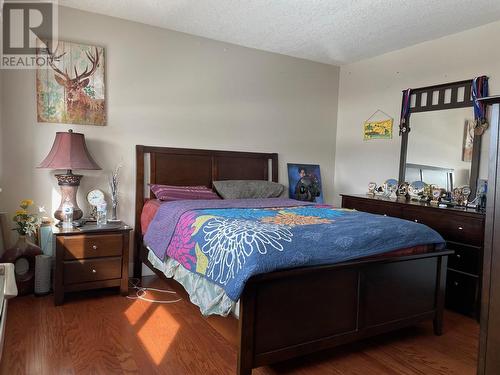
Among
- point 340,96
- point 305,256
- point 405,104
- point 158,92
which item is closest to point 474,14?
point 405,104

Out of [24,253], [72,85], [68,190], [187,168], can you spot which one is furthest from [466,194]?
[24,253]

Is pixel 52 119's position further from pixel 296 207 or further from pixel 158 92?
pixel 296 207

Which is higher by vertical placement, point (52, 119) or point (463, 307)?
point (52, 119)

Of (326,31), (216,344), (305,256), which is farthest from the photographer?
(326,31)

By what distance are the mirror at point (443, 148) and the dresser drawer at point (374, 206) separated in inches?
19.8

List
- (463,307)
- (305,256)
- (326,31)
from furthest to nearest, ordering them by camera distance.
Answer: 1. (326,31)
2. (463,307)
3. (305,256)

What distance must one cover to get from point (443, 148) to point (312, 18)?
1769 mm

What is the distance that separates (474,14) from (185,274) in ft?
10.3

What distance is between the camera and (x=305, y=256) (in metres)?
1.94

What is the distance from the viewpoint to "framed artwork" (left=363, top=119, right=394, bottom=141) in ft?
13.7

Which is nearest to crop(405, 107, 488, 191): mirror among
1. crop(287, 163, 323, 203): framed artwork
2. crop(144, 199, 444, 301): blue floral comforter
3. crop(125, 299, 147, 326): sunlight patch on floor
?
crop(287, 163, 323, 203): framed artwork

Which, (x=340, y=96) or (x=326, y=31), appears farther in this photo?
(x=340, y=96)

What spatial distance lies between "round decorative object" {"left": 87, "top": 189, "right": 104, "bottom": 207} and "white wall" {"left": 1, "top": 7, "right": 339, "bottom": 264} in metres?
0.06

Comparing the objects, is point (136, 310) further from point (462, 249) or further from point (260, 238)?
point (462, 249)
